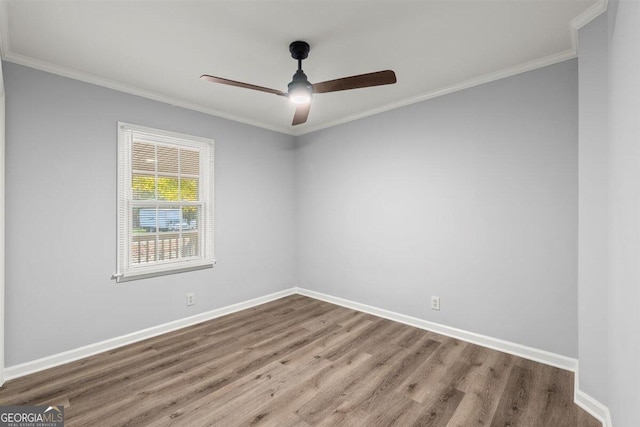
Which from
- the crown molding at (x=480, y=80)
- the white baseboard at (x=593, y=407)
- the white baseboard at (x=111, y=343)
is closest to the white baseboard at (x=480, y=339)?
the white baseboard at (x=593, y=407)

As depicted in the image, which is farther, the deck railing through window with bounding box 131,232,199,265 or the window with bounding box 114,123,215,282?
the deck railing through window with bounding box 131,232,199,265

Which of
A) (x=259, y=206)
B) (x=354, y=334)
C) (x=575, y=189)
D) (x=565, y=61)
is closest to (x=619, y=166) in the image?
(x=575, y=189)

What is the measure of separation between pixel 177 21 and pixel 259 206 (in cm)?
257

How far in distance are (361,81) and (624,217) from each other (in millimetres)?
1658

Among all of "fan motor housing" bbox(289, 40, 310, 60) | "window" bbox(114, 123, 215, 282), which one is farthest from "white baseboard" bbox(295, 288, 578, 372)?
"fan motor housing" bbox(289, 40, 310, 60)

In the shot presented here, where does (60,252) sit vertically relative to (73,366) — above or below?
above

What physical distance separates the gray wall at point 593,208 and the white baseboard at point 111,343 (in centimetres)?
356

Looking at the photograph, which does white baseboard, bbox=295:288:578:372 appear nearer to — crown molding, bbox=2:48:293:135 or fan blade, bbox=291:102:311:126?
fan blade, bbox=291:102:311:126

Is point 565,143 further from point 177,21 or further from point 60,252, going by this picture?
point 60,252

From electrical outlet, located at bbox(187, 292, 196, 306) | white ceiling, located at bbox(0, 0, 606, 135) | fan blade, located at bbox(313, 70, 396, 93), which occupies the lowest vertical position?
electrical outlet, located at bbox(187, 292, 196, 306)

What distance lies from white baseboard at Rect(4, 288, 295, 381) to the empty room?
19 millimetres

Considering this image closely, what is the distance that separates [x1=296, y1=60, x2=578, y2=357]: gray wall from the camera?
98.2 inches

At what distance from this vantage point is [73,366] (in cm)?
257

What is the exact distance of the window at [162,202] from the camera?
9.89ft
